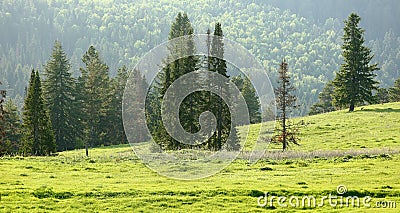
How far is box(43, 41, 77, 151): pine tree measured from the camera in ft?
255

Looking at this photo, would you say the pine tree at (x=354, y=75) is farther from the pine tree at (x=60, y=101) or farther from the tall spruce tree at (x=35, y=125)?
the pine tree at (x=60, y=101)

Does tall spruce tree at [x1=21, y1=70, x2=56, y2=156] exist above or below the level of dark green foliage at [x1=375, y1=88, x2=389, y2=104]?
below

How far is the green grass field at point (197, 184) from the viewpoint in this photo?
23.2 metres

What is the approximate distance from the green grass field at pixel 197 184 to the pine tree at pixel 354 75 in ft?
88.6

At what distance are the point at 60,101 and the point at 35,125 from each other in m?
19.0

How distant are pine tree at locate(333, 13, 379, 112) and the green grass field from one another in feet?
88.6

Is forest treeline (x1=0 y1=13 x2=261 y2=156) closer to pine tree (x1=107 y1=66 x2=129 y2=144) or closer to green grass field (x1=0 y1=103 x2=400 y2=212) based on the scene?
pine tree (x1=107 y1=66 x2=129 y2=144)

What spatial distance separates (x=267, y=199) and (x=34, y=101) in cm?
4209

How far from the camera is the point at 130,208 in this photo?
22797 millimetres

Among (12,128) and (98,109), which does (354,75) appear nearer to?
(98,109)

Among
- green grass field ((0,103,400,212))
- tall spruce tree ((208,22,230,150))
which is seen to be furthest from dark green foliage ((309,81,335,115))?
green grass field ((0,103,400,212))

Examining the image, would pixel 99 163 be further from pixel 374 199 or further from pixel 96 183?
pixel 374 199

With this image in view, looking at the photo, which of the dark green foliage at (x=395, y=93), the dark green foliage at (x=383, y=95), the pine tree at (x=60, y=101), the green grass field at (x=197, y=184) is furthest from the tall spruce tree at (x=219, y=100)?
the dark green foliage at (x=383, y=95)

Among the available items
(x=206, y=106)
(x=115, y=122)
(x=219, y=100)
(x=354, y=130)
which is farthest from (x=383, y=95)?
(x=219, y=100)
